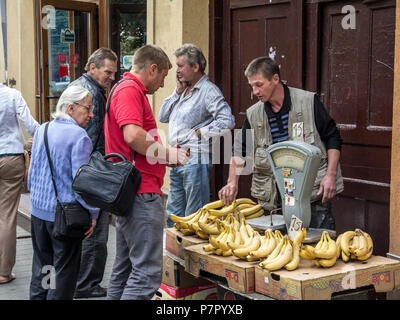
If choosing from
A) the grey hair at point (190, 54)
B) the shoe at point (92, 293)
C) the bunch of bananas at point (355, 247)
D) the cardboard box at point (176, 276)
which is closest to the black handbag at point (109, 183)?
the cardboard box at point (176, 276)

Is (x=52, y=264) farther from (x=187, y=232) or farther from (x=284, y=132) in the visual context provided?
(x=284, y=132)

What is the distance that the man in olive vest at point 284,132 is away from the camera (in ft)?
13.9

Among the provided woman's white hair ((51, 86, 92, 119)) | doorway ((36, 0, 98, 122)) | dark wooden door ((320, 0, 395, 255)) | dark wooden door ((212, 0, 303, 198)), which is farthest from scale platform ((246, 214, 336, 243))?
doorway ((36, 0, 98, 122))

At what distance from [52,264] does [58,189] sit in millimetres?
550

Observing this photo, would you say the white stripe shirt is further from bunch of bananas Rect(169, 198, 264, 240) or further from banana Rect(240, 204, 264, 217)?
banana Rect(240, 204, 264, 217)

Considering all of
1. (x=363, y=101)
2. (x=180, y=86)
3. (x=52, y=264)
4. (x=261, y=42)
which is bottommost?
(x=52, y=264)

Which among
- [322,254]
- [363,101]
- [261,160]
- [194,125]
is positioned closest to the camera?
[322,254]

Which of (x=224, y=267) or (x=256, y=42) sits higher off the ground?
(x=256, y=42)

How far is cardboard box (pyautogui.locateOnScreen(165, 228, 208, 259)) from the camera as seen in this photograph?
440 centimetres

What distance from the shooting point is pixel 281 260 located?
356 cm

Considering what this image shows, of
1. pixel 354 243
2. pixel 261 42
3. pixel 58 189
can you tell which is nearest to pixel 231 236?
pixel 354 243

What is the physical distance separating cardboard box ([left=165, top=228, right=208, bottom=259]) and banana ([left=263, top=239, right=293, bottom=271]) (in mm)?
861

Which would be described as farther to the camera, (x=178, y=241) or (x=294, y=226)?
(x=178, y=241)

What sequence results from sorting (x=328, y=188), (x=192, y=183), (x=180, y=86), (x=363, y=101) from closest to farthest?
(x=328, y=188), (x=363, y=101), (x=192, y=183), (x=180, y=86)
